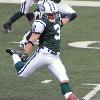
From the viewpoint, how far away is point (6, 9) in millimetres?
26234

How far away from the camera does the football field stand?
42.8 feet

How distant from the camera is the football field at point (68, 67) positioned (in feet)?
42.8

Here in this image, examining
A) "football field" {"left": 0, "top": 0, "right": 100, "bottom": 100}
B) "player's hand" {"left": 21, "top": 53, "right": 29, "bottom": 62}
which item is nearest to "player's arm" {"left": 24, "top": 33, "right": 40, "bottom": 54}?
"player's hand" {"left": 21, "top": 53, "right": 29, "bottom": 62}

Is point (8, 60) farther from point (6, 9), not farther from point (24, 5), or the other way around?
point (6, 9)

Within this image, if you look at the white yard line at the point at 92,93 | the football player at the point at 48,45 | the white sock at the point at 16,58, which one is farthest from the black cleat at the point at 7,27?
the football player at the point at 48,45

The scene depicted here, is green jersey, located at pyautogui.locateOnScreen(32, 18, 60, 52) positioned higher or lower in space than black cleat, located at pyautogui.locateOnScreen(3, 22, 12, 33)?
higher

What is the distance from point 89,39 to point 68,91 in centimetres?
856

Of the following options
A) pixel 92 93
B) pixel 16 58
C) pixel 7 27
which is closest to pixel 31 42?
pixel 16 58

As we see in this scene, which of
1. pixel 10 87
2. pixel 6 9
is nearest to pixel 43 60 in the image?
pixel 10 87

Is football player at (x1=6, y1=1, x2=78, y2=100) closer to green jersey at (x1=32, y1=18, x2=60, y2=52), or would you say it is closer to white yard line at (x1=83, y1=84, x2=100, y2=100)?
green jersey at (x1=32, y1=18, x2=60, y2=52)

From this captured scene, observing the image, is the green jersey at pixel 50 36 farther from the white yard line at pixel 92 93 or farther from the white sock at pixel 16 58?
the white yard line at pixel 92 93

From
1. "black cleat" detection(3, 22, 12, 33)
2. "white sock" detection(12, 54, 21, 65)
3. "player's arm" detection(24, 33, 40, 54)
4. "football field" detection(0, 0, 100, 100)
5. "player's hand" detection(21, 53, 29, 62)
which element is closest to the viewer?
"player's arm" detection(24, 33, 40, 54)

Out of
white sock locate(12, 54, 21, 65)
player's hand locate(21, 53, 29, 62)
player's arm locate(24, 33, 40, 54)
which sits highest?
player's arm locate(24, 33, 40, 54)

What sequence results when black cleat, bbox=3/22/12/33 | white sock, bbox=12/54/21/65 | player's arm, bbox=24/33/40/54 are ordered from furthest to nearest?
black cleat, bbox=3/22/12/33, white sock, bbox=12/54/21/65, player's arm, bbox=24/33/40/54
